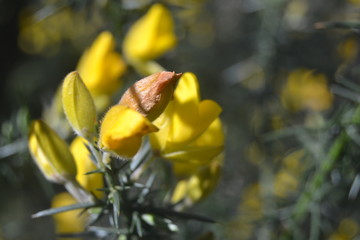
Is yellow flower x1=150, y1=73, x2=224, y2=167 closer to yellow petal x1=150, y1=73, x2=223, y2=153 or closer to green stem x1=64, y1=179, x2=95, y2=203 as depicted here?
yellow petal x1=150, y1=73, x2=223, y2=153

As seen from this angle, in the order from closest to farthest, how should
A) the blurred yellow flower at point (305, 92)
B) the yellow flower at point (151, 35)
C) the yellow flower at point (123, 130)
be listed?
the yellow flower at point (123, 130)
the yellow flower at point (151, 35)
the blurred yellow flower at point (305, 92)

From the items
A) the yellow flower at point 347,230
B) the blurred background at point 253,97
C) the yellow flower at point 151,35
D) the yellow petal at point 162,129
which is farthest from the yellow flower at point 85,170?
the yellow flower at point 347,230

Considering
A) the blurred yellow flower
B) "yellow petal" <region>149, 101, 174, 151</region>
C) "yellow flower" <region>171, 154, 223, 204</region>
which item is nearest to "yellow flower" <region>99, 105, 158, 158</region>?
"yellow petal" <region>149, 101, 174, 151</region>

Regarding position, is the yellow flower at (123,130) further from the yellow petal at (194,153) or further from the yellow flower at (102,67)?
the yellow flower at (102,67)

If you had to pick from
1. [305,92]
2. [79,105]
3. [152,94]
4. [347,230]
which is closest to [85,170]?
[79,105]

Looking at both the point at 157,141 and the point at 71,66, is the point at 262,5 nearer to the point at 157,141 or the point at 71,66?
the point at 157,141

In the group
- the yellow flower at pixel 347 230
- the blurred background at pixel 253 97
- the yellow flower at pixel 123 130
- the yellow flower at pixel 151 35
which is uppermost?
the yellow flower at pixel 123 130

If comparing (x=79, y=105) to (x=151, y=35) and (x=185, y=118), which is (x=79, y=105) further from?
(x=151, y=35)
